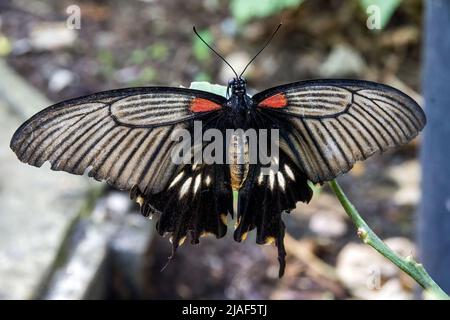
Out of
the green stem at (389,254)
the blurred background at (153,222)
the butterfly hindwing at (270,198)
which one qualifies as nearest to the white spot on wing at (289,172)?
the butterfly hindwing at (270,198)

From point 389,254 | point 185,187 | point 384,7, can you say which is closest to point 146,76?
point 384,7

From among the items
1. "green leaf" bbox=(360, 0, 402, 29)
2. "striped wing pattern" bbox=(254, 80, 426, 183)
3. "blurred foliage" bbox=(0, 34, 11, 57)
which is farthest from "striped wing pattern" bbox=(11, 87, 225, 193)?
"blurred foliage" bbox=(0, 34, 11, 57)

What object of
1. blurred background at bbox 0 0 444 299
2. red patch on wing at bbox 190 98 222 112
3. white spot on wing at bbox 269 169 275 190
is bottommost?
white spot on wing at bbox 269 169 275 190

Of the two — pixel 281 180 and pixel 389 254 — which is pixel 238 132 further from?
pixel 389 254

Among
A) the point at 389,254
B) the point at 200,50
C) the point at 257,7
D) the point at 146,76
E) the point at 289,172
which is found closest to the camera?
the point at 389,254

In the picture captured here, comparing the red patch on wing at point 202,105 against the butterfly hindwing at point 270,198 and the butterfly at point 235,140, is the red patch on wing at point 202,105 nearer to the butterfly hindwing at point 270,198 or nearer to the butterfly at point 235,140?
the butterfly at point 235,140

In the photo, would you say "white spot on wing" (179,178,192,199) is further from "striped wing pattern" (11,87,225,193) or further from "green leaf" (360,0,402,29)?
"green leaf" (360,0,402,29)

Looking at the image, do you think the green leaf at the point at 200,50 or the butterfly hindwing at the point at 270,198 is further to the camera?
the green leaf at the point at 200,50

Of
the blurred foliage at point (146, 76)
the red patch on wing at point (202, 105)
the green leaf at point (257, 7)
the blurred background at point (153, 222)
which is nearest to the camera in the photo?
the red patch on wing at point (202, 105)
